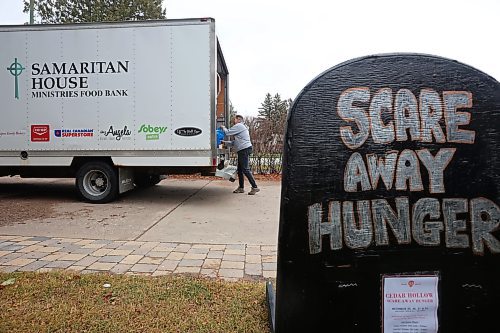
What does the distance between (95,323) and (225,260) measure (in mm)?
1531

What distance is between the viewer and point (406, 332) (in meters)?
1.60

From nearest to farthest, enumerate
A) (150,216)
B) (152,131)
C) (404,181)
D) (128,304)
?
1. (404,181)
2. (128,304)
3. (150,216)
4. (152,131)

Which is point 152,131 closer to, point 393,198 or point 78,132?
point 78,132

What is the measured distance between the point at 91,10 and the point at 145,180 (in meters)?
20.9

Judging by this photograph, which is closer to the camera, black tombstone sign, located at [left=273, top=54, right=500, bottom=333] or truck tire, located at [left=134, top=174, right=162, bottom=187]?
black tombstone sign, located at [left=273, top=54, right=500, bottom=333]

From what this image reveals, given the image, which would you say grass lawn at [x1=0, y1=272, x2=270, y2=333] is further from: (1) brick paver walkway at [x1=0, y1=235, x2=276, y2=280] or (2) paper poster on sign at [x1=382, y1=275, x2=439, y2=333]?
(2) paper poster on sign at [x1=382, y1=275, x2=439, y2=333]

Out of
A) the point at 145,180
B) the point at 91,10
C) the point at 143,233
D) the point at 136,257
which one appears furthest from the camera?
the point at 91,10

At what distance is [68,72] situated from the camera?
6.61 meters

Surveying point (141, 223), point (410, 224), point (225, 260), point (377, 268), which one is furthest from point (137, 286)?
point (141, 223)

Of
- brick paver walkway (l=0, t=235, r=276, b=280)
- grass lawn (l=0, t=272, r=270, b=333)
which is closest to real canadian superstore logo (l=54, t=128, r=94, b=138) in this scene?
brick paver walkway (l=0, t=235, r=276, b=280)

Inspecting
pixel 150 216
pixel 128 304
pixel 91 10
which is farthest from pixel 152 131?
pixel 91 10

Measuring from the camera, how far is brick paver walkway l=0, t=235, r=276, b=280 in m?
3.29

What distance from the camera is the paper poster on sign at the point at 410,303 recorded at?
5.18 feet

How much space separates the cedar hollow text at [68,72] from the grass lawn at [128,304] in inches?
176
